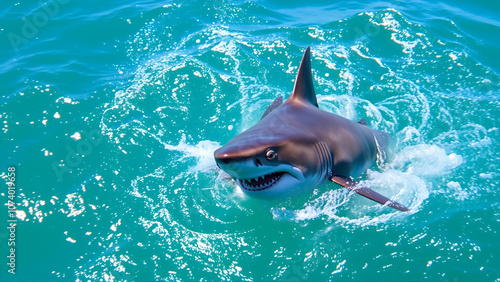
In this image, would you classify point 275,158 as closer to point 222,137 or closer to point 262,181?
point 262,181

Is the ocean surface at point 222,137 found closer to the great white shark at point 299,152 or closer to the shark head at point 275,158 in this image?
the great white shark at point 299,152

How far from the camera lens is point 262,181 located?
4.46 meters

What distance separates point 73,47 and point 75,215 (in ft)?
18.9

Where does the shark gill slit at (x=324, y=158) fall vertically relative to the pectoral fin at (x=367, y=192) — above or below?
above

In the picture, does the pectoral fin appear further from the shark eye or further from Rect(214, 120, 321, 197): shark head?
the shark eye

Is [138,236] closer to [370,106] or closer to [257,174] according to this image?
[257,174]

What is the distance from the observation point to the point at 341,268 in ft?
15.7

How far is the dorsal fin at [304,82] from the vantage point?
593 centimetres

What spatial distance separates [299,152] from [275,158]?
42cm

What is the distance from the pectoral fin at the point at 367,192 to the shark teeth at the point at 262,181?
3.24ft

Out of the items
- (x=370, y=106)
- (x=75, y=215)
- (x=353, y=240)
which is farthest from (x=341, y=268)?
(x=370, y=106)

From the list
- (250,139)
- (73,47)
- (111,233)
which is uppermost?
(250,139)

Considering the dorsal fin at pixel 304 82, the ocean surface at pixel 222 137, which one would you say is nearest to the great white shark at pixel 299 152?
the dorsal fin at pixel 304 82

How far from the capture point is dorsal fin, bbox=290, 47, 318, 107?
5926 millimetres
